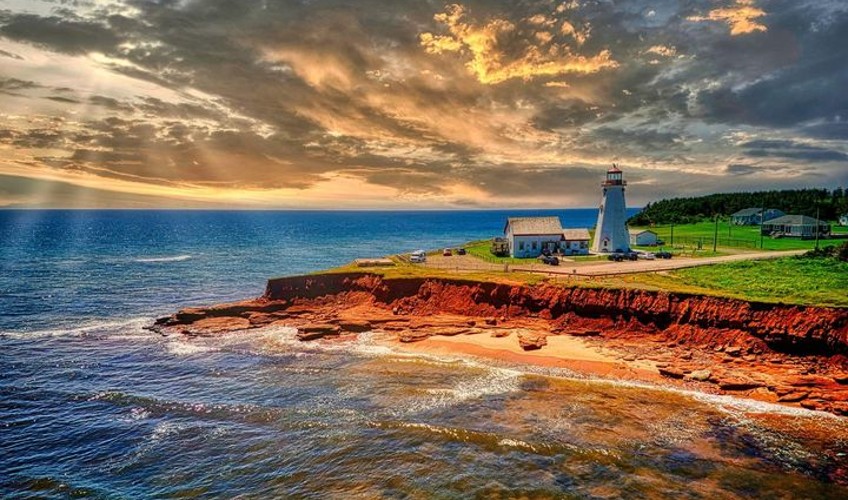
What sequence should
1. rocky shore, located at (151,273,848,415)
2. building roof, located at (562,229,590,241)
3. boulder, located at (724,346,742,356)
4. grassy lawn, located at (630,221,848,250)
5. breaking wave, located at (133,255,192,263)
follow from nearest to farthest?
rocky shore, located at (151,273,848,415), boulder, located at (724,346,742,356), building roof, located at (562,229,590,241), grassy lawn, located at (630,221,848,250), breaking wave, located at (133,255,192,263)

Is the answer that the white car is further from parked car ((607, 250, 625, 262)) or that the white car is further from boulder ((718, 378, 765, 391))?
boulder ((718, 378, 765, 391))

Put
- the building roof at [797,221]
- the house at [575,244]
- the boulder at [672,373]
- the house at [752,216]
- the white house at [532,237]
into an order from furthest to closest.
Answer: the house at [752,216] → the building roof at [797,221] → the house at [575,244] → the white house at [532,237] → the boulder at [672,373]

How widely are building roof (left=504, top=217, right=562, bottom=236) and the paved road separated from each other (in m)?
9.23

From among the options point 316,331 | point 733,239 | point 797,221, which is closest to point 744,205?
point 797,221

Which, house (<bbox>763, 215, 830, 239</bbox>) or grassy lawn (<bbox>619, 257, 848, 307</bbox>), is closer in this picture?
grassy lawn (<bbox>619, 257, 848, 307</bbox>)

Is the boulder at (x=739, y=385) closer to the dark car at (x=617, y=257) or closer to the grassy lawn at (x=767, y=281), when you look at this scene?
the grassy lawn at (x=767, y=281)

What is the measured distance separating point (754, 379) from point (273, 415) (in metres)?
30.6

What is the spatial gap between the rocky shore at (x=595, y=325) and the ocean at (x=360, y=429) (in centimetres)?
277

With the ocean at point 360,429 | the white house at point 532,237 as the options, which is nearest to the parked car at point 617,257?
the white house at point 532,237

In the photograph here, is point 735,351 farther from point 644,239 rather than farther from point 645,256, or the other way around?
point 644,239

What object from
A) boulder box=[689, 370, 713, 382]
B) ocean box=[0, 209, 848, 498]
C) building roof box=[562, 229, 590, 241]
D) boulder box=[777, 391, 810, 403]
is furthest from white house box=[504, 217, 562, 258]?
boulder box=[777, 391, 810, 403]

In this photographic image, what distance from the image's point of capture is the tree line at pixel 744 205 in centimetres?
12188

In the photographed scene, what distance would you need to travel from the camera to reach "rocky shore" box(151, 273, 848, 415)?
3238 cm

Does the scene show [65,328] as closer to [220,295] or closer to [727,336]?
[220,295]
